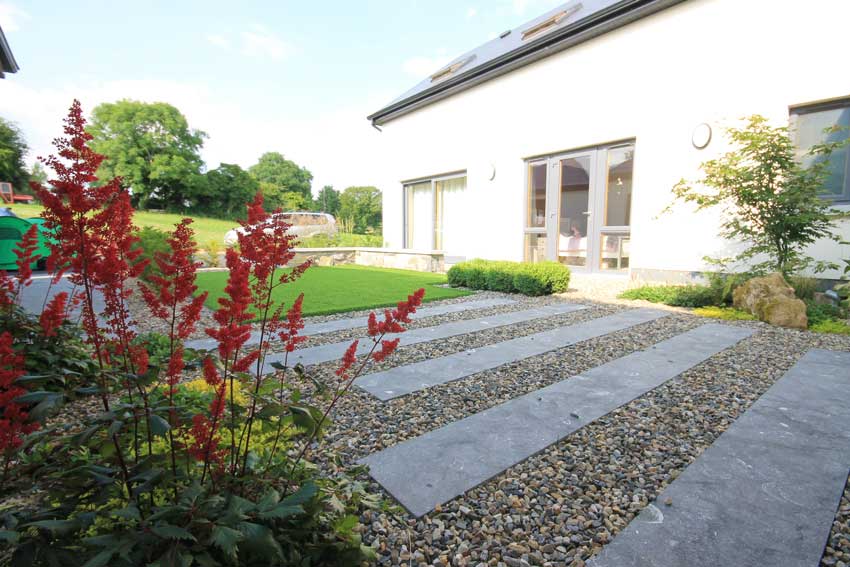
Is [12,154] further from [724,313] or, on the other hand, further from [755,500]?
[755,500]

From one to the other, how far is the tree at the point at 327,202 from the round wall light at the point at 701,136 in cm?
4525

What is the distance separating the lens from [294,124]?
1303 inches

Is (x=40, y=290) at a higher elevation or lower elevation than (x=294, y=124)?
lower

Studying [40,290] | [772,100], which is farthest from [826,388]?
[40,290]

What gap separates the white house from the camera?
202 inches

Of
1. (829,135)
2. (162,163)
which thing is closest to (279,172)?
(162,163)

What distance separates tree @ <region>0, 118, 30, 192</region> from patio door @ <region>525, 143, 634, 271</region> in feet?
87.0

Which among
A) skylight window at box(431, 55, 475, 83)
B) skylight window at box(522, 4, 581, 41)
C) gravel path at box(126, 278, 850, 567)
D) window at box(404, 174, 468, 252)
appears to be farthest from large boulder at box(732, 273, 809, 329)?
skylight window at box(431, 55, 475, 83)

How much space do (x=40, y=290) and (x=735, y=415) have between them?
8475 millimetres

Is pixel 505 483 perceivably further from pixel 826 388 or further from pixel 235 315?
pixel 826 388

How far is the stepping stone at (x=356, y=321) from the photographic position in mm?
3478

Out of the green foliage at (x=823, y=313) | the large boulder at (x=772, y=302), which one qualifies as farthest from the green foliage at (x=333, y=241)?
Result: the green foliage at (x=823, y=313)

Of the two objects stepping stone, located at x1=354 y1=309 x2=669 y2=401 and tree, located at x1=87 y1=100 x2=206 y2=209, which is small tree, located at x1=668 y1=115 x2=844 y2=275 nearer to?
stepping stone, located at x1=354 y1=309 x2=669 y2=401

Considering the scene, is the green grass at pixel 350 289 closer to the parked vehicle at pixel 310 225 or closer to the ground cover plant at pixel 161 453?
the ground cover plant at pixel 161 453
